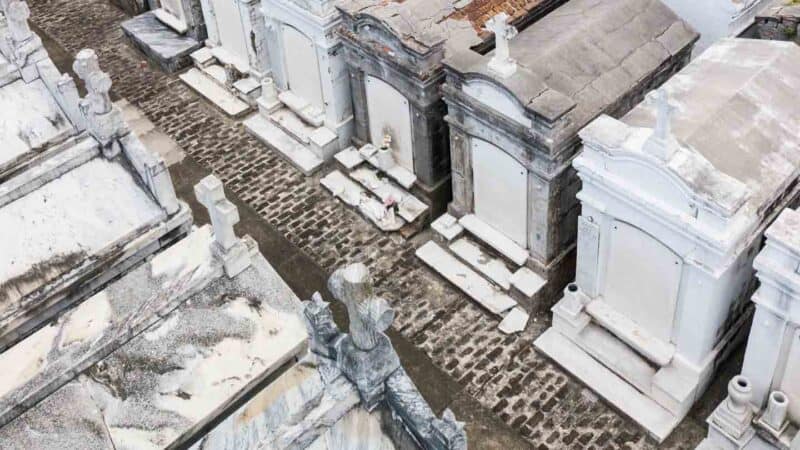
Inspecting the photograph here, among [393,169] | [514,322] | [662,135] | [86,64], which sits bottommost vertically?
[514,322]

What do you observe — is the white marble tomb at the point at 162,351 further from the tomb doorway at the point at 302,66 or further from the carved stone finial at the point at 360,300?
the tomb doorway at the point at 302,66

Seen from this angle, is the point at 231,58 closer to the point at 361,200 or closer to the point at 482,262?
the point at 361,200

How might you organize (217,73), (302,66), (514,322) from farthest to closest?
1. (217,73)
2. (302,66)
3. (514,322)

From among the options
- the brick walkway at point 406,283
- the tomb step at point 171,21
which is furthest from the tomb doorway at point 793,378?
the tomb step at point 171,21

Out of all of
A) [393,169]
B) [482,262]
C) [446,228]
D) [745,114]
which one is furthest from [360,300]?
[393,169]

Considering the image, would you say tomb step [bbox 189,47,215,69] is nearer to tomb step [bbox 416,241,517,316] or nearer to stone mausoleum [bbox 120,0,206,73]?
stone mausoleum [bbox 120,0,206,73]

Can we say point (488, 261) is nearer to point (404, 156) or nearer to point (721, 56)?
point (404, 156)

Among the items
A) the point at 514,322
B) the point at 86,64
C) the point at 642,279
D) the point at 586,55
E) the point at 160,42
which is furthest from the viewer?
the point at 160,42
